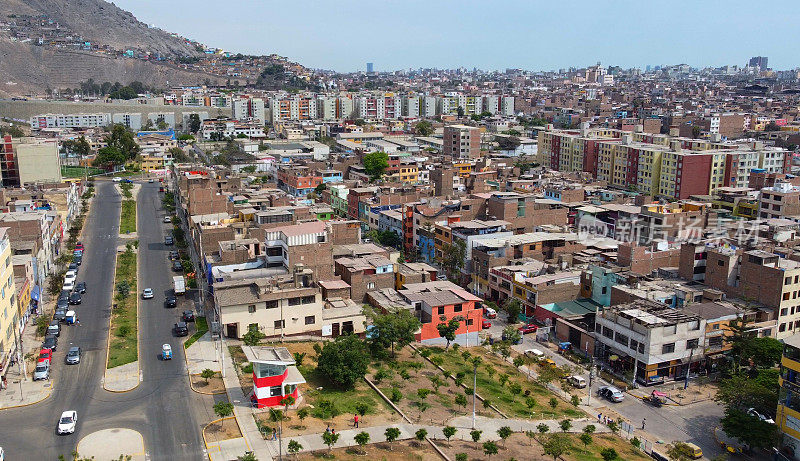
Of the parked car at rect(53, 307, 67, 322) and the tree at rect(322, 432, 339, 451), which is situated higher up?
the tree at rect(322, 432, 339, 451)

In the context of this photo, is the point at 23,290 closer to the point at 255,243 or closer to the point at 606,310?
the point at 255,243

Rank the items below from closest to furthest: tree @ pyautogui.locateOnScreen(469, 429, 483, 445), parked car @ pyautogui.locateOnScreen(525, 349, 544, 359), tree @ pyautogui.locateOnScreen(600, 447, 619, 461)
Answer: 1. tree @ pyautogui.locateOnScreen(600, 447, 619, 461)
2. tree @ pyautogui.locateOnScreen(469, 429, 483, 445)
3. parked car @ pyautogui.locateOnScreen(525, 349, 544, 359)

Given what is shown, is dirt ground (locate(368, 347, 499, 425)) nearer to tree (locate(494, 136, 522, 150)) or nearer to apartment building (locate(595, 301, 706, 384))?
apartment building (locate(595, 301, 706, 384))

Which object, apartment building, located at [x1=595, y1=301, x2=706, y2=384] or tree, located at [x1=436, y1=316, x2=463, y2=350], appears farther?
tree, located at [x1=436, y1=316, x2=463, y2=350]

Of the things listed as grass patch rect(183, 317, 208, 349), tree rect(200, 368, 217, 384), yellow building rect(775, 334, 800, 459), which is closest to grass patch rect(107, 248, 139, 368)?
grass patch rect(183, 317, 208, 349)

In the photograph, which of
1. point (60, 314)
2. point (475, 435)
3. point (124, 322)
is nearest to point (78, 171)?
point (60, 314)

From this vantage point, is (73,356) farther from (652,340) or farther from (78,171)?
(78,171)
